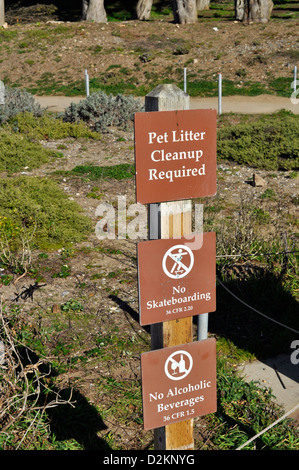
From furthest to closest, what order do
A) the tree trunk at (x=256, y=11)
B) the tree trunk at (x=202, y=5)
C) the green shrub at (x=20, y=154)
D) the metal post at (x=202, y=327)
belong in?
the tree trunk at (x=202, y=5) < the tree trunk at (x=256, y=11) < the green shrub at (x=20, y=154) < the metal post at (x=202, y=327)

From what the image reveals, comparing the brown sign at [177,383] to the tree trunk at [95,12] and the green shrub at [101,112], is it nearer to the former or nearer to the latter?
the green shrub at [101,112]

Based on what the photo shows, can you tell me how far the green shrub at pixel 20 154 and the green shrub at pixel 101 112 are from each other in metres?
2.43

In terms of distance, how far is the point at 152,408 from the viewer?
10.5 feet

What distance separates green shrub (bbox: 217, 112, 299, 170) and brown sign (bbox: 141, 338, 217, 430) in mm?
8570

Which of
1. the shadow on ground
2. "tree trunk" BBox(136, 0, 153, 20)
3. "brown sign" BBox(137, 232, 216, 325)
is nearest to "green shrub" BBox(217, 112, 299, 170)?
the shadow on ground

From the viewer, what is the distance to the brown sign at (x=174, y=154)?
294 cm

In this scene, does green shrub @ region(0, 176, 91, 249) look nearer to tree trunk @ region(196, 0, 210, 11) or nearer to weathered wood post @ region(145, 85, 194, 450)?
weathered wood post @ region(145, 85, 194, 450)

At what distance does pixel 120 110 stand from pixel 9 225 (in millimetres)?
7573

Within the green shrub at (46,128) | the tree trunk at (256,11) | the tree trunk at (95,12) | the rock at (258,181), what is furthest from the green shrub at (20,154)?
the tree trunk at (95,12)

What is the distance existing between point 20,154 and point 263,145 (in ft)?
15.7

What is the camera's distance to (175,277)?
317 cm
